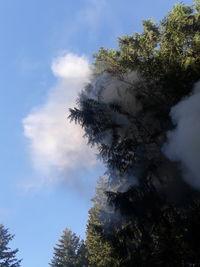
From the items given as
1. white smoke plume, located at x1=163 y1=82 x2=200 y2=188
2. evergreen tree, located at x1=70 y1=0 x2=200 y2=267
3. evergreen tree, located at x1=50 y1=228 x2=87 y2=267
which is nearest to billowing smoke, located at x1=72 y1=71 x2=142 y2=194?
evergreen tree, located at x1=70 y1=0 x2=200 y2=267

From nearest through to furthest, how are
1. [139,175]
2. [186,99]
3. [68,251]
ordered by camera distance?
[186,99] → [139,175] → [68,251]

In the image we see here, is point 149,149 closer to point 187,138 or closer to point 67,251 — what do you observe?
point 187,138

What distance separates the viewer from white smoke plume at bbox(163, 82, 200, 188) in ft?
27.0

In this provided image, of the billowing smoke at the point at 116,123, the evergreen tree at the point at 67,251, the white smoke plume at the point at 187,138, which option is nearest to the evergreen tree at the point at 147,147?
the billowing smoke at the point at 116,123

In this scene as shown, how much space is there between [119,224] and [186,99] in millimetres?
4348

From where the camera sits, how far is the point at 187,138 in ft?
27.8

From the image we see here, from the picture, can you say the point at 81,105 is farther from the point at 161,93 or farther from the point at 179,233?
the point at 179,233

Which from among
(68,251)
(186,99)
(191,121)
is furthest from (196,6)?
(68,251)

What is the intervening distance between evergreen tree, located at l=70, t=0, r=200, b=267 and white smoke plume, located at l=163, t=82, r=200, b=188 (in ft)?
1.11

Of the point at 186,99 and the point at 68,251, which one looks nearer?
the point at 186,99

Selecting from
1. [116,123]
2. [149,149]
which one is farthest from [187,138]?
[116,123]

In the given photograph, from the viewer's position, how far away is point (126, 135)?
10.6m

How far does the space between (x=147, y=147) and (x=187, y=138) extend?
6.48ft

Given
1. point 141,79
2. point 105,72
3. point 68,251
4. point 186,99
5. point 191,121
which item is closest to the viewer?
point 191,121
